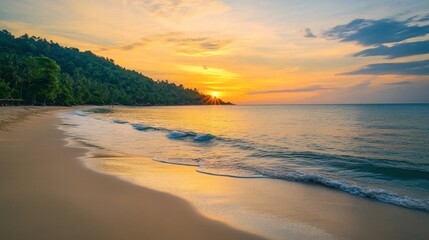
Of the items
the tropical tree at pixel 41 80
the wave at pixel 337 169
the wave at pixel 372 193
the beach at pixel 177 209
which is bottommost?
the wave at pixel 337 169

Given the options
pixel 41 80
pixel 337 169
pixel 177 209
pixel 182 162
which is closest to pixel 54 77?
pixel 41 80

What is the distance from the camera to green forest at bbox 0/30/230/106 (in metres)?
73.2

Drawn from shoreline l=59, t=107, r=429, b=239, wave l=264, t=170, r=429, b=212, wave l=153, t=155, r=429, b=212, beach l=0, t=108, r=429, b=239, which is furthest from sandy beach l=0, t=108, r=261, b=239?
wave l=264, t=170, r=429, b=212

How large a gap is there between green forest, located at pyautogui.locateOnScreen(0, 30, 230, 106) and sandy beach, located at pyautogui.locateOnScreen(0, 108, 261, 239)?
67481 millimetres

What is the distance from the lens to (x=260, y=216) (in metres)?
5.15

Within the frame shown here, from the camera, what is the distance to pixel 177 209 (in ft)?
17.4

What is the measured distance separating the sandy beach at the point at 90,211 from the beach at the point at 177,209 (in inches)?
0.6

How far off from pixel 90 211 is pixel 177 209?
59.4 inches

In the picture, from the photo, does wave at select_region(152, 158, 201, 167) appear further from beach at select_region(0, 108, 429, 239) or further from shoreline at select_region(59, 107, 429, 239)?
beach at select_region(0, 108, 429, 239)

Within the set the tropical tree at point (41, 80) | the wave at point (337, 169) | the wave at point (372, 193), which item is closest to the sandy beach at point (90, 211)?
the wave at point (337, 169)

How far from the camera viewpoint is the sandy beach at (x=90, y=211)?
162 inches

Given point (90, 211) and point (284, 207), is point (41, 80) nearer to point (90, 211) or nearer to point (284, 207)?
point (90, 211)

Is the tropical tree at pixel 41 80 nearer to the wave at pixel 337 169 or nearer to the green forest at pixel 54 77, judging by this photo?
the green forest at pixel 54 77

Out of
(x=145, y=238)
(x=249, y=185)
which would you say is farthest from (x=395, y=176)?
(x=145, y=238)
